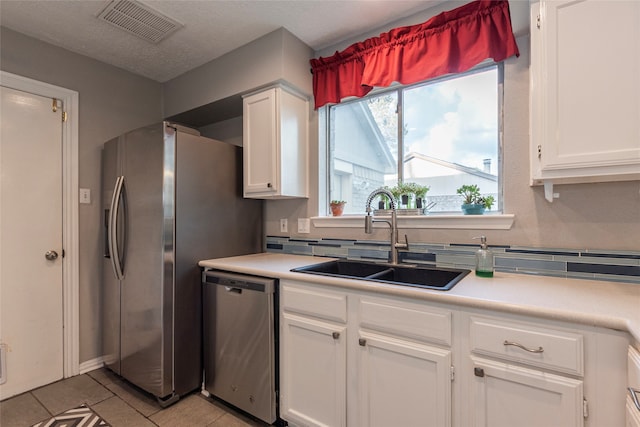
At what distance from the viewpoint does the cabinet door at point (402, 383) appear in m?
1.19

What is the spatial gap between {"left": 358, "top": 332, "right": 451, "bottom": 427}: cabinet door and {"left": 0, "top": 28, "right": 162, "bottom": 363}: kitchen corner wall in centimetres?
220

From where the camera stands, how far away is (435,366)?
3.94 feet

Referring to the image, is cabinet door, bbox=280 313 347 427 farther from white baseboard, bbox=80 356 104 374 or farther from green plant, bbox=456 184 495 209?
white baseboard, bbox=80 356 104 374

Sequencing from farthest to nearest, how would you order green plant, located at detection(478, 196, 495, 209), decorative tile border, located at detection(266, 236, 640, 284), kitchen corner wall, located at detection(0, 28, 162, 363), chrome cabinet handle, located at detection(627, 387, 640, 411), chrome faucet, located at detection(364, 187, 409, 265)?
1. kitchen corner wall, located at detection(0, 28, 162, 363)
2. chrome faucet, located at detection(364, 187, 409, 265)
3. green plant, located at detection(478, 196, 495, 209)
4. decorative tile border, located at detection(266, 236, 640, 284)
5. chrome cabinet handle, located at detection(627, 387, 640, 411)

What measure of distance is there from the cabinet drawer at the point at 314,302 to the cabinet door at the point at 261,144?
815 mm

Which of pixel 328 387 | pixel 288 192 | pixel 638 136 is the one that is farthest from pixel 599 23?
pixel 328 387

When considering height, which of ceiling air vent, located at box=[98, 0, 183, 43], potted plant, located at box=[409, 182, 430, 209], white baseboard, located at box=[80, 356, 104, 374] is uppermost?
ceiling air vent, located at box=[98, 0, 183, 43]

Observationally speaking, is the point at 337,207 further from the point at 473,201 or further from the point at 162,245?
the point at 162,245

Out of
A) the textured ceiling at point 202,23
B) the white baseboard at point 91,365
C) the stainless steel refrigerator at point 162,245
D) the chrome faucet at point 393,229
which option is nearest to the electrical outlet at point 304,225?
the stainless steel refrigerator at point 162,245

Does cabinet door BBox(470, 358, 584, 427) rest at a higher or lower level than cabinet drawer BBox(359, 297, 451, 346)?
lower

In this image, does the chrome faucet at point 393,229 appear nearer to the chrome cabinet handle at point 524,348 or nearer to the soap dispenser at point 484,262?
the soap dispenser at point 484,262

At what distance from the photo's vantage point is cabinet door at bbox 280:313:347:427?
1441mm

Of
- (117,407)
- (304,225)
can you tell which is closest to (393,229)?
(304,225)

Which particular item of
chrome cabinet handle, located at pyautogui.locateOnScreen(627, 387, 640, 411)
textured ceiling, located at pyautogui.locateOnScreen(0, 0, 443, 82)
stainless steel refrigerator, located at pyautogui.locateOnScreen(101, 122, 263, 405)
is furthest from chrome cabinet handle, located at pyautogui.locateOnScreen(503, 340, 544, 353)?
textured ceiling, located at pyautogui.locateOnScreen(0, 0, 443, 82)
